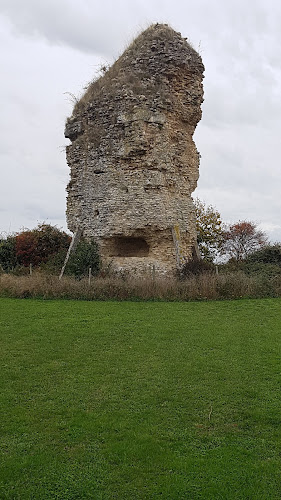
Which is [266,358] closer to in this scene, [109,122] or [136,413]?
[136,413]

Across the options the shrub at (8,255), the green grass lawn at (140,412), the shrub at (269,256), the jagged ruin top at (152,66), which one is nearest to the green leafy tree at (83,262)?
the shrub at (8,255)

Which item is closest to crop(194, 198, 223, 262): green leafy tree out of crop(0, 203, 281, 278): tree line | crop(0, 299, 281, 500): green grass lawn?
crop(0, 203, 281, 278): tree line

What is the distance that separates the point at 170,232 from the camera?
59.9ft

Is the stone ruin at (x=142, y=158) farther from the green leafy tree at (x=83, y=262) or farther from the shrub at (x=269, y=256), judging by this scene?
the shrub at (x=269, y=256)

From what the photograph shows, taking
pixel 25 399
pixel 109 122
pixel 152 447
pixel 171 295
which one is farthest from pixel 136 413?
pixel 109 122

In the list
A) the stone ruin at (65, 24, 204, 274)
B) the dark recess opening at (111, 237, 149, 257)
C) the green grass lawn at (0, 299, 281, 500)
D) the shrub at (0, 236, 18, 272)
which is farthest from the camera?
the shrub at (0, 236, 18, 272)

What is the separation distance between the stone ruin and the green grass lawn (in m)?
8.25

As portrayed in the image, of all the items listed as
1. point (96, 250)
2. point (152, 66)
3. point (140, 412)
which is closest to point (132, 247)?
point (96, 250)

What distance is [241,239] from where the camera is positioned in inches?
1209

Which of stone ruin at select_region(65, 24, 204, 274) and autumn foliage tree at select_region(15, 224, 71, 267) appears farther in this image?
autumn foliage tree at select_region(15, 224, 71, 267)

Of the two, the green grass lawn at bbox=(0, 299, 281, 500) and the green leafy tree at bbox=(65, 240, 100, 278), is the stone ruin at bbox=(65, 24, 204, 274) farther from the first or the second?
the green grass lawn at bbox=(0, 299, 281, 500)

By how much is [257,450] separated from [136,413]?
1.50m

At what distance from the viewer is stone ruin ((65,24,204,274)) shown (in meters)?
18.0

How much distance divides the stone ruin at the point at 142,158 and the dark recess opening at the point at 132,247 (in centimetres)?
4
